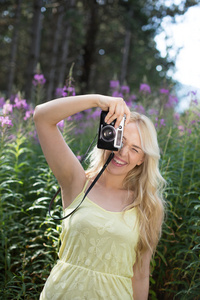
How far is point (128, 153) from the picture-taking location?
88.3 inches

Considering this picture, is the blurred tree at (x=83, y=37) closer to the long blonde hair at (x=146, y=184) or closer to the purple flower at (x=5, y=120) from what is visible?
the purple flower at (x=5, y=120)

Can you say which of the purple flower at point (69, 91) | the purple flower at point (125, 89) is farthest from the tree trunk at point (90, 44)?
the purple flower at point (69, 91)

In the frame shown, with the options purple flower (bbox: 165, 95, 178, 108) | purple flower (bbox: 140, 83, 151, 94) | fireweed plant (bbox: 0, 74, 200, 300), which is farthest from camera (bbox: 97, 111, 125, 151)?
purple flower (bbox: 165, 95, 178, 108)

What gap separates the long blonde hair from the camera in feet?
7.27

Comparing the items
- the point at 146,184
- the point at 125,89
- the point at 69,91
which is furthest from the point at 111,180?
the point at 125,89

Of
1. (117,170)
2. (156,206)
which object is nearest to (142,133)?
(117,170)

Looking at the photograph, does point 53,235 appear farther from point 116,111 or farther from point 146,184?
point 116,111

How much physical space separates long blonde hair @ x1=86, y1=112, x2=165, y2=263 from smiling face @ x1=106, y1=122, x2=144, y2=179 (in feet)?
0.12

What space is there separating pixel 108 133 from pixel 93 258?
728 millimetres

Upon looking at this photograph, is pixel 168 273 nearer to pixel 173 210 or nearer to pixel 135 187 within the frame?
pixel 173 210

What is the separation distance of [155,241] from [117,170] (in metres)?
0.53

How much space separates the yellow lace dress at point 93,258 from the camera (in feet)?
6.34

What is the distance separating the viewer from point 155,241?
7.47ft

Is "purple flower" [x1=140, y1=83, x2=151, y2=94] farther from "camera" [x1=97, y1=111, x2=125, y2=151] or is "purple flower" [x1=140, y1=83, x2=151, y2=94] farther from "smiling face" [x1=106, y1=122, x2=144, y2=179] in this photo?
"camera" [x1=97, y1=111, x2=125, y2=151]
